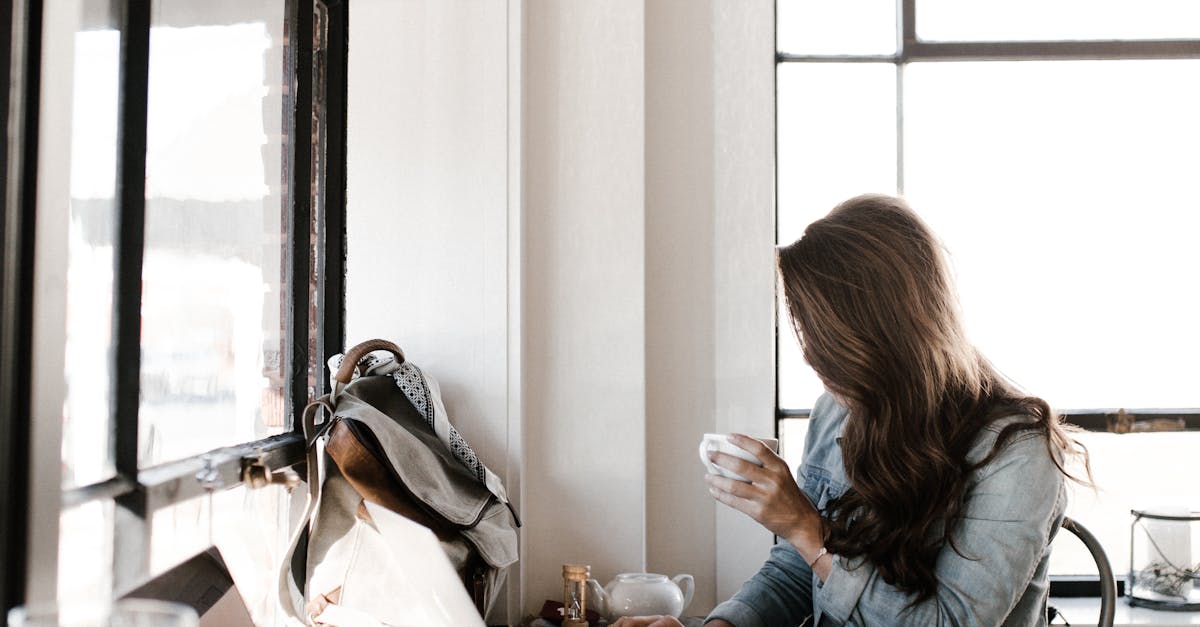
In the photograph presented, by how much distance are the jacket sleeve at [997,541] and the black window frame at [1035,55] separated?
112 centimetres

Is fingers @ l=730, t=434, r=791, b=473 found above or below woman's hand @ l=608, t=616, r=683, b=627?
above

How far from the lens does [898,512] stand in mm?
1467

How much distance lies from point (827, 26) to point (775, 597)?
4.95 feet

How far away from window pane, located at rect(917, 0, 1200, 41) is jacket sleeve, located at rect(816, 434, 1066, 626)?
150 cm

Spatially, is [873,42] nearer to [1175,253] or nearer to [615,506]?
[1175,253]

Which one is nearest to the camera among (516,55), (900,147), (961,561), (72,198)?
(72,198)

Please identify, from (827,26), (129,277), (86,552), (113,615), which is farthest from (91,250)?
(827,26)

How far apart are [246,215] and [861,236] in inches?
38.4

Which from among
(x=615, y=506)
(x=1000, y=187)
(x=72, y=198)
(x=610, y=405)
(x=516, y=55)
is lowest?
(x=615, y=506)

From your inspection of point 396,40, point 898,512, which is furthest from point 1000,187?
point 396,40

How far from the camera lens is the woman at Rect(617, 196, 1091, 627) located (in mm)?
1397

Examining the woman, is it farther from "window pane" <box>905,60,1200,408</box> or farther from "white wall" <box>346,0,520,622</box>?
"window pane" <box>905,60,1200,408</box>

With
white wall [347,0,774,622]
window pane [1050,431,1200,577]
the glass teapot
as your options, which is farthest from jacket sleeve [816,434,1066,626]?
window pane [1050,431,1200,577]

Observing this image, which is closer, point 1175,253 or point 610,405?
point 610,405
